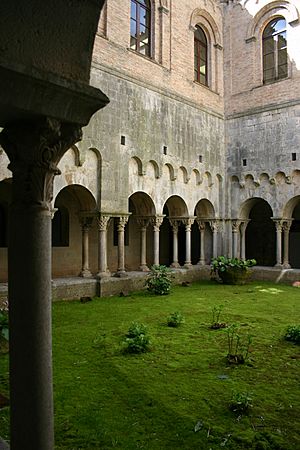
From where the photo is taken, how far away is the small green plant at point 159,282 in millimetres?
12062

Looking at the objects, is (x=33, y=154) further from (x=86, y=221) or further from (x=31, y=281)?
(x=86, y=221)

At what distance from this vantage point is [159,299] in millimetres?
11211

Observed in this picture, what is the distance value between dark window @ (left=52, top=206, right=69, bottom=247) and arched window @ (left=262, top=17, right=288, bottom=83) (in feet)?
30.6

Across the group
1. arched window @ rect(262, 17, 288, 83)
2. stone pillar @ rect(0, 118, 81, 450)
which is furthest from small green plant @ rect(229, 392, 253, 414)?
arched window @ rect(262, 17, 288, 83)

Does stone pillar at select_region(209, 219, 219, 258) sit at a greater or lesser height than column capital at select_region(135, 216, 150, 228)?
lesser

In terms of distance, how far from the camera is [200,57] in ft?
52.7

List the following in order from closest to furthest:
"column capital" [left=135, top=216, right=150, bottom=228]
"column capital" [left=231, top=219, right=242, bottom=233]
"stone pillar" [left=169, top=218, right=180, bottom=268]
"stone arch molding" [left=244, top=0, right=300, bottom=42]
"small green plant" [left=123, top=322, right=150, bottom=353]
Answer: "small green plant" [left=123, top=322, right=150, bottom=353] < "column capital" [left=135, top=216, right=150, bottom=228] < "stone arch molding" [left=244, top=0, right=300, bottom=42] < "stone pillar" [left=169, top=218, right=180, bottom=268] < "column capital" [left=231, top=219, right=242, bottom=233]

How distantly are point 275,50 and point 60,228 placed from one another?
10568 millimetres

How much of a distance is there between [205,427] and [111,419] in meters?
0.93

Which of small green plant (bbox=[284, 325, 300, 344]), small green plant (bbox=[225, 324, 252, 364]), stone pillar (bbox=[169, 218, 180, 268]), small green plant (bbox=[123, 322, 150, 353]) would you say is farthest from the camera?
stone pillar (bbox=[169, 218, 180, 268])

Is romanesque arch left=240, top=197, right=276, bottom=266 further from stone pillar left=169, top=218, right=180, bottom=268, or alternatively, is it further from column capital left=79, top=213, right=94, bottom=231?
column capital left=79, top=213, right=94, bottom=231

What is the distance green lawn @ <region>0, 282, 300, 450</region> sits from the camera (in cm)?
371

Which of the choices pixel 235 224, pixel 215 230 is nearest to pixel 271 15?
pixel 235 224

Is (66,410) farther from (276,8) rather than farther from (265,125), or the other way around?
(276,8)
